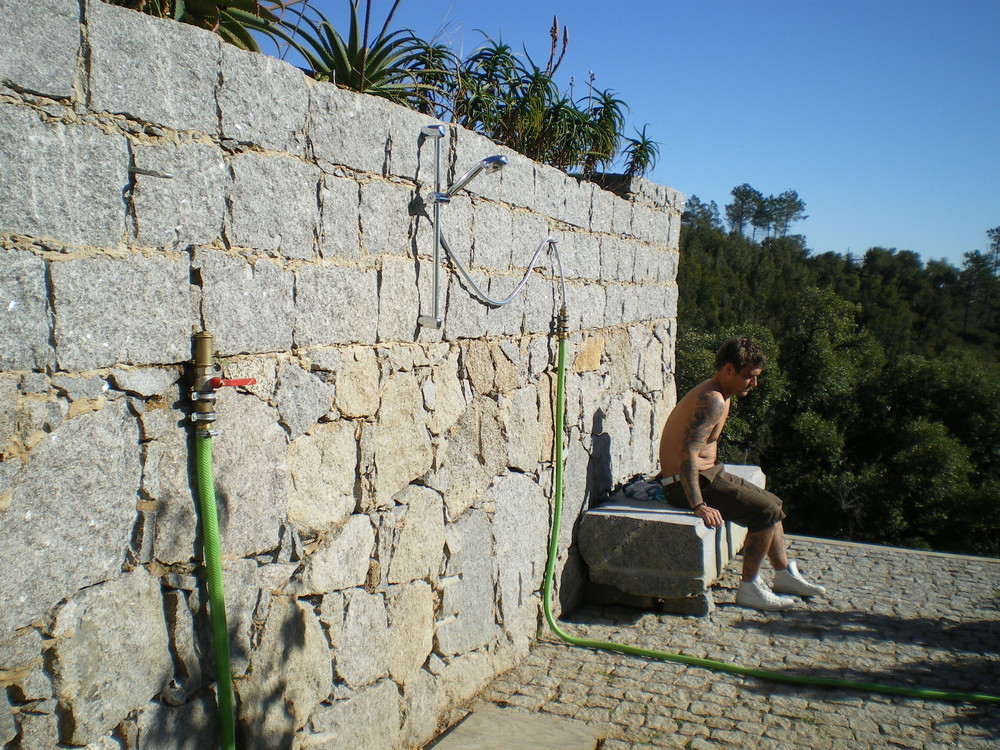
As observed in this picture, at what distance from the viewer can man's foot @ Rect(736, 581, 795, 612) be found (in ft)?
15.7

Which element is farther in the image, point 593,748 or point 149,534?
point 593,748

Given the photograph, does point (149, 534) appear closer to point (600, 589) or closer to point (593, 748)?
point (593, 748)

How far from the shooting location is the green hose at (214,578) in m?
2.26

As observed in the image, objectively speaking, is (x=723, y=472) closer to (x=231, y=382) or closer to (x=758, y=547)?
(x=758, y=547)

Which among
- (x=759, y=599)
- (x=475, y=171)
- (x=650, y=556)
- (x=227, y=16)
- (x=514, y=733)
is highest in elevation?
(x=227, y=16)

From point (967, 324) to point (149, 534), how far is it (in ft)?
121

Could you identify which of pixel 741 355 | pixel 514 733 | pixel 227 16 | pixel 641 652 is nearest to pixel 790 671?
pixel 641 652

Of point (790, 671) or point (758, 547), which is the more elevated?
point (758, 547)

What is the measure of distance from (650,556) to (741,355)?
1217 mm

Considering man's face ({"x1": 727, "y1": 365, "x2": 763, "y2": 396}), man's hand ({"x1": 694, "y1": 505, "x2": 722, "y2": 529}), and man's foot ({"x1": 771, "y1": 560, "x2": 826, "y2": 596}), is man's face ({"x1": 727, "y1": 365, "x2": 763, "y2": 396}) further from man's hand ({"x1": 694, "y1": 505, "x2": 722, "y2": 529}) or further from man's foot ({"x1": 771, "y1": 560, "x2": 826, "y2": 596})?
man's foot ({"x1": 771, "y1": 560, "x2": 826, "y2": 596})

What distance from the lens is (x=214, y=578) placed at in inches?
89.7

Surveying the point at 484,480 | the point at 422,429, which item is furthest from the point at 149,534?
the point at 484,480

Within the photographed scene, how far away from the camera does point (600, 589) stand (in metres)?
4.85

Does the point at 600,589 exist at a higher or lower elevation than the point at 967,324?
lower
